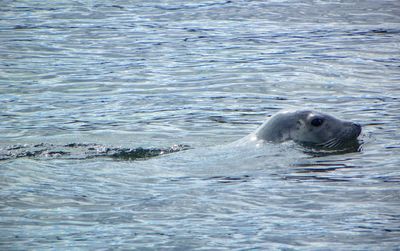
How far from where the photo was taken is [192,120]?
1148 cm

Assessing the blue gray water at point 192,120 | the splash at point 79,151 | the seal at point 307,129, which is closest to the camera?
the blue gray water at point 192,120

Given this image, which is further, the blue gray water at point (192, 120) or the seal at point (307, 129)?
the seal at point (307, 129)

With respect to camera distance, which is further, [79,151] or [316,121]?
[79,151]

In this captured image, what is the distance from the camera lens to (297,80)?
13562mm

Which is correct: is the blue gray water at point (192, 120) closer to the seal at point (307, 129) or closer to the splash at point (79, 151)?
the splash at point (79, 151)

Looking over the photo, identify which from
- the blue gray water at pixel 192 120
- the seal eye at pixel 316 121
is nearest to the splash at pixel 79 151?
the blue gray water at pixel 192 120

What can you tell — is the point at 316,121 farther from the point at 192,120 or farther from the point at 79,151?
the point at 79,151

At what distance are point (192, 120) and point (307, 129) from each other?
2248 millimetres

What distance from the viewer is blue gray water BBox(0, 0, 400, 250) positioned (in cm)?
703

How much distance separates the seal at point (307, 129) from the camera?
9.51 meters

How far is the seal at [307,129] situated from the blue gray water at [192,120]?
0.19 meters

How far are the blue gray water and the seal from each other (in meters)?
0.19

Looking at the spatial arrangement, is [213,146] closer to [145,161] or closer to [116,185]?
[145,161]

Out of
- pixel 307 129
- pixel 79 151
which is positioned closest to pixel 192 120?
pixel 79 151
